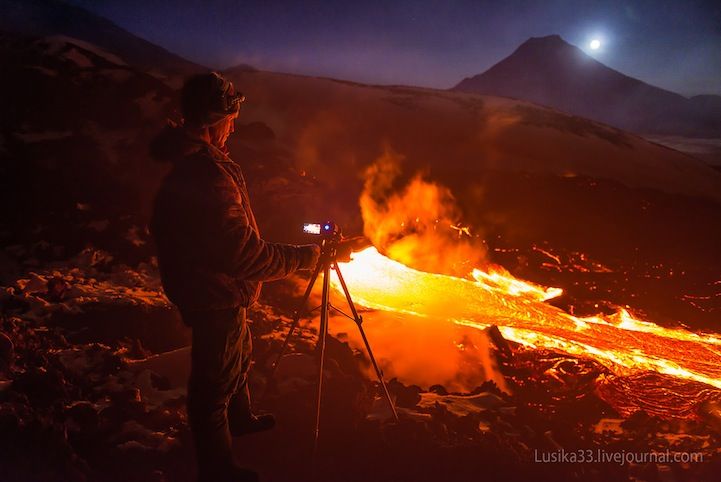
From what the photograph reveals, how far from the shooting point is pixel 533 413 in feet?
13.2

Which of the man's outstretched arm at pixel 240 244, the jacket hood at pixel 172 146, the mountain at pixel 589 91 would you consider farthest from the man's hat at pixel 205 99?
the mountain at pixel 589 91

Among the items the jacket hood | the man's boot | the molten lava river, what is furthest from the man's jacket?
the molten lava river

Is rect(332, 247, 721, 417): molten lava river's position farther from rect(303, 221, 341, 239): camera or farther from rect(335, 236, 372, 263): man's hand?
rect(303, 221, 341, 239): camera

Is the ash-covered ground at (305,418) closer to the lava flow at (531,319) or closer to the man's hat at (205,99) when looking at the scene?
the lava flow at (531,319)


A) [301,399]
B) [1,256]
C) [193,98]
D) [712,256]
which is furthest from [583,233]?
[1,256]

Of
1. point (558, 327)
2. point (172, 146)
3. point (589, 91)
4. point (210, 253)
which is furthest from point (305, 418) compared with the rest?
point (589, 91)

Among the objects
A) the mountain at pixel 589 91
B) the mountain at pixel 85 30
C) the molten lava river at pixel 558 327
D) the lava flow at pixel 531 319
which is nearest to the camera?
the molten lava river at pixel 558 327

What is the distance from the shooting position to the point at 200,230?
80.5 inches

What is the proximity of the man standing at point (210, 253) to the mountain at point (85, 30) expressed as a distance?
15.6m

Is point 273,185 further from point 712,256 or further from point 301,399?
point 712,256

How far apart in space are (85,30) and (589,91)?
66189 millimetres

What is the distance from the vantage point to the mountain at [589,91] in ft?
146

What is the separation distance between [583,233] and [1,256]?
11.5m

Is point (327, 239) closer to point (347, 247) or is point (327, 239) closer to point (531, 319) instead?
point (347, 247)
